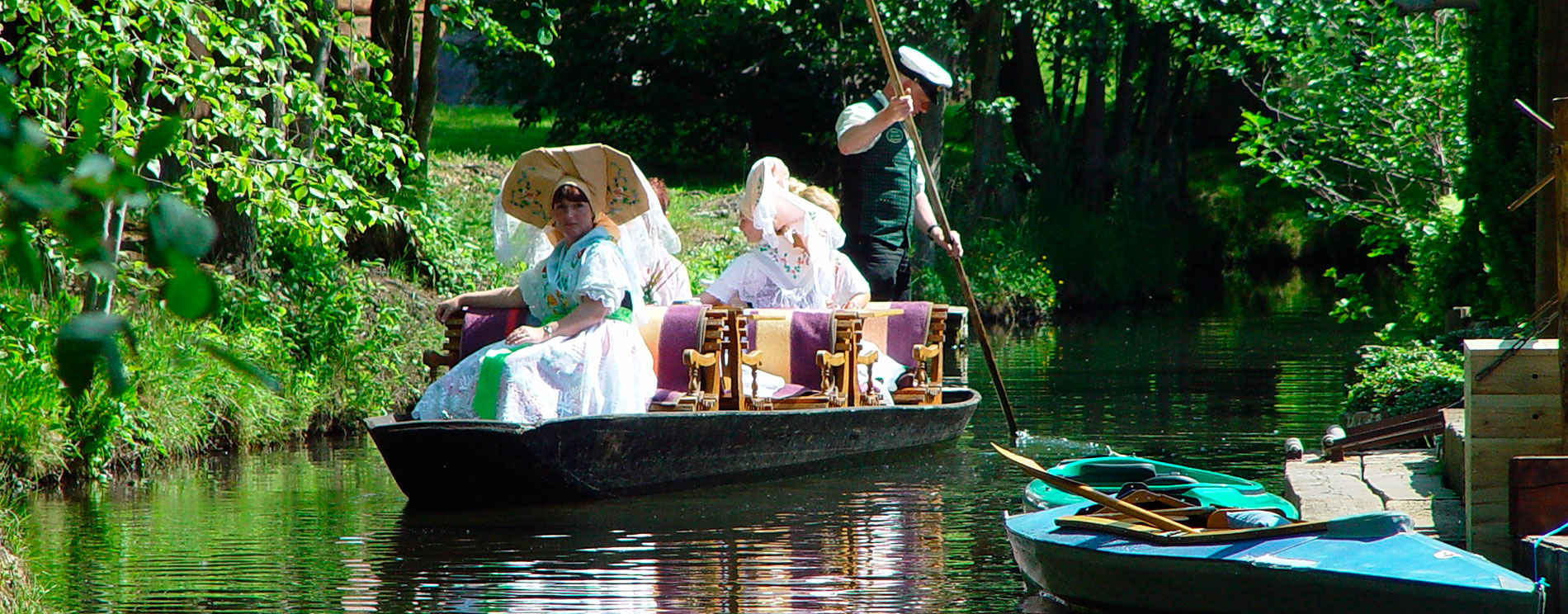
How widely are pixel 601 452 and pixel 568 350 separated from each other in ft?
1.58

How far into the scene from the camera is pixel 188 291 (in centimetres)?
135

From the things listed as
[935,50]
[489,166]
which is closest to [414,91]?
[489,166]

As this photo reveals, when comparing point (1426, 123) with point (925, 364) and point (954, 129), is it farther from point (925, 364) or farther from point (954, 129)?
point (954, 129)

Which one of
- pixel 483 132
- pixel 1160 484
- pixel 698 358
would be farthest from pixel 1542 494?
pixel 483 132

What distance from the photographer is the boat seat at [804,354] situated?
8.13 m

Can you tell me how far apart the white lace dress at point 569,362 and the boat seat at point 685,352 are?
1.01 ft

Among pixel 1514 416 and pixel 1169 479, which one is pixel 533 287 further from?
pixel 1514 416

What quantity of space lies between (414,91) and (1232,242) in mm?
15115

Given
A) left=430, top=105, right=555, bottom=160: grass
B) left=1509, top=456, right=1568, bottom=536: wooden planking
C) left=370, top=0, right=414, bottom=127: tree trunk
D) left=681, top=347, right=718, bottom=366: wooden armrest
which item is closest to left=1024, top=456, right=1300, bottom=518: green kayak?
left=1509, top=456, right=1568, bottom=536: wooden planking

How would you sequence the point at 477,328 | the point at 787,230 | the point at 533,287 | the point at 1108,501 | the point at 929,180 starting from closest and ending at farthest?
the point at 1108,501 < the point at 533,287 < the point at 477,328 < the point at 787,230 < the point at 929,180

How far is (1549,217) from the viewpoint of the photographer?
6.75 m

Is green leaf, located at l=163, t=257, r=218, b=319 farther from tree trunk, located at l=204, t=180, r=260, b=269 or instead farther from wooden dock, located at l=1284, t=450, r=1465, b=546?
tree trunk, located at l=204, t=180, r=260, b=269

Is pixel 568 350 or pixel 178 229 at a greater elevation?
pixel 178 229

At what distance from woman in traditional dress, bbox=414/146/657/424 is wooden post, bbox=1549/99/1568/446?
3.75 m
